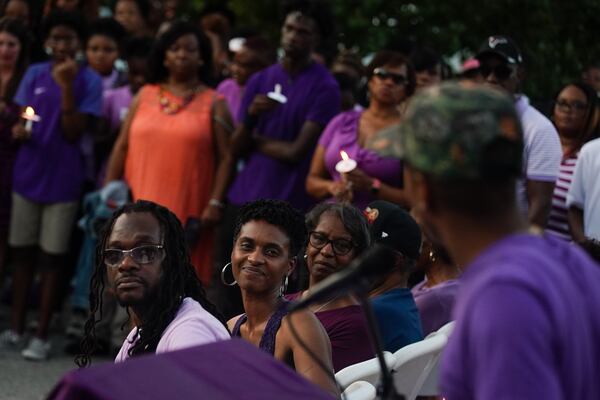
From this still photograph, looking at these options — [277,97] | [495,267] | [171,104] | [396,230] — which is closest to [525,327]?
[495,267]

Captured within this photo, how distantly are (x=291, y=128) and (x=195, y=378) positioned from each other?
5.28 meters

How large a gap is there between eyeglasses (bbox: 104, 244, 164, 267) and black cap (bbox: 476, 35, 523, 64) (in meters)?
3.40

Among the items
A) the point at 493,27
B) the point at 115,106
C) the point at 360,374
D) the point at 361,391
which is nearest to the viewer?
the point at 361,391

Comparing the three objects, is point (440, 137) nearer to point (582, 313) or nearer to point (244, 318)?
point (582, 313)

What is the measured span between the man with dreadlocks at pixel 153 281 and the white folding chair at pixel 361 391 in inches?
16.9

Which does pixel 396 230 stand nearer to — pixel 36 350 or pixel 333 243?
pixel 333 243

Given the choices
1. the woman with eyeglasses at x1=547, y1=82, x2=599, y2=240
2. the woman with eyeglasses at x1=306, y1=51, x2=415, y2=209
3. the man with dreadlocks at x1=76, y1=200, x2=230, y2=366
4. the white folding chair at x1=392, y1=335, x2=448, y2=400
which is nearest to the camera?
the man with dreadlocks at x1=76, y1=200, x2=230, y2=366

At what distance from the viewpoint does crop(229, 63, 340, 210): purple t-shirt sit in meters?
7.64

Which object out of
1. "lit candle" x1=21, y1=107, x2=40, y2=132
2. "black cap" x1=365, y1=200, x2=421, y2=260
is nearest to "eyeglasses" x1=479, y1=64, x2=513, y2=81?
"black cap" x1=365, y1=200, x2=421, y2=260

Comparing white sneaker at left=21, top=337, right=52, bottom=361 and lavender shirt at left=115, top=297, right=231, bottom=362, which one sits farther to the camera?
white sneaker at left=21, top=337, right=52, bottom=361

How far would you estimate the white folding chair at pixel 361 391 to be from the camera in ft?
12.8

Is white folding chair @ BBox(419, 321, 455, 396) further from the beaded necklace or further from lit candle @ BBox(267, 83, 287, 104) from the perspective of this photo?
the beaded necklace

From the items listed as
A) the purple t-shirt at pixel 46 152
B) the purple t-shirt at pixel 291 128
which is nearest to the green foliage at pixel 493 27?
the purple t-shirt at pixel 291 128

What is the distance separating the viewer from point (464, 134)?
2.19 m
